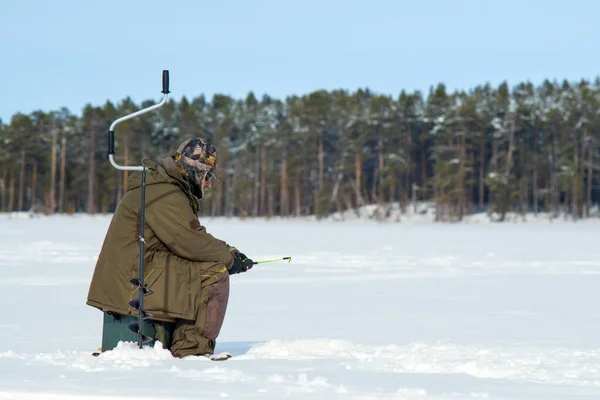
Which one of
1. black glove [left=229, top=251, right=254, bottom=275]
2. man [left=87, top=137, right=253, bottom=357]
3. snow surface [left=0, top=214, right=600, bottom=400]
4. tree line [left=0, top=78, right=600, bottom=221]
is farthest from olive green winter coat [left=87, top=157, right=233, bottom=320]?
tree line [left=0, top=78, right=600, bottom=221]

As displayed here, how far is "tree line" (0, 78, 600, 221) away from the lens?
6512cm

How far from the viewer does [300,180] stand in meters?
73.1

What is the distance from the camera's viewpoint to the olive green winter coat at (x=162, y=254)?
16.8ft

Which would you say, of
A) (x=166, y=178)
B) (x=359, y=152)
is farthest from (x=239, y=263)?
(x=359, y=152)

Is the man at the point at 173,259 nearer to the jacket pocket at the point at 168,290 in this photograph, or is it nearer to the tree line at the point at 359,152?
the jacket pocket at the point at 168,290

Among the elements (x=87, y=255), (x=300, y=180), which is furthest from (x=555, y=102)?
(x=87, y=255)

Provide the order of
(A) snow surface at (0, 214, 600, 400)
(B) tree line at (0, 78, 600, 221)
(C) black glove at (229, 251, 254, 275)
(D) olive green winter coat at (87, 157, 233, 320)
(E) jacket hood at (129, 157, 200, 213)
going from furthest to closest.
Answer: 1. (B) tree line at (0, 78, 600, 221)
2. (C) black glove at (229, 251, 254, 275)
3. (E) jacket hood at (129, 157, 200, 213)
4. (D) olive green winter coat at (87, 157, 233, 320)
5. (A) snow surface at (0, 214, 600, 400)

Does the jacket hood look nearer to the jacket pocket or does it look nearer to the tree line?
the jacket pocket

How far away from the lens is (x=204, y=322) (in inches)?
208

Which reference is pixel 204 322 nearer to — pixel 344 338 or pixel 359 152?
pixel 344 338

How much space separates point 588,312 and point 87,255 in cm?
1214

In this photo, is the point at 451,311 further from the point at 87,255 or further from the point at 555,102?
the point at 555,102

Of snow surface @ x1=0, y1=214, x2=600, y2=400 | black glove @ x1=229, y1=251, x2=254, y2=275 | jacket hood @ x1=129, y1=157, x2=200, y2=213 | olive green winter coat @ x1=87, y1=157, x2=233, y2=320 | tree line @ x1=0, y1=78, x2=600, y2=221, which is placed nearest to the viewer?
snow surface @ x1=0, y1=214, x2=600, y2=400

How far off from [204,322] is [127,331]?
49 cm
